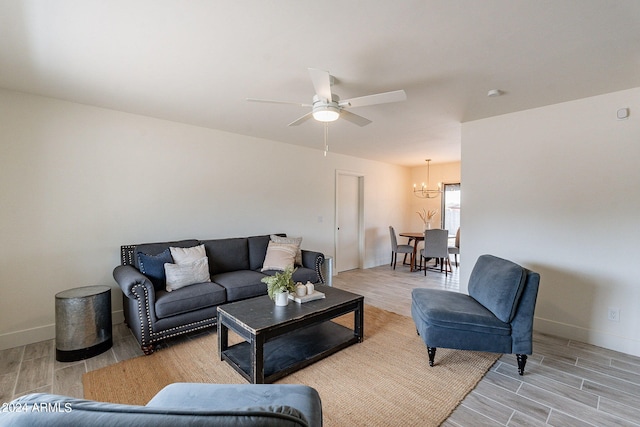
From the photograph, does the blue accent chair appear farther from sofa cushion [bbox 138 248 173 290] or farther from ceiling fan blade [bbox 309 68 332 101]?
sofa cushion [bbox 138 248 173 290]

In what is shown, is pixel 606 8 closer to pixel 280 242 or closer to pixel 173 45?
pixel 173 45

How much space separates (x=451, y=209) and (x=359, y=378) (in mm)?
5598

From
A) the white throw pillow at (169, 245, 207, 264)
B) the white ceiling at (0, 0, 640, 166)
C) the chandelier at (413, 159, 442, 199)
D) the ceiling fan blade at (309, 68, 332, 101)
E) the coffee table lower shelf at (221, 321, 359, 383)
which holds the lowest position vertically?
the coffee table lower shelf at (221, 321, 359, 383)

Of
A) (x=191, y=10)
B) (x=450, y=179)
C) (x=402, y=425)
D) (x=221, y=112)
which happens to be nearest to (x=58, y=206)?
(x=221, y=112)

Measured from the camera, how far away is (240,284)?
311 cm

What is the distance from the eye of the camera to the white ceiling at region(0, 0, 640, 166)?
1.57m

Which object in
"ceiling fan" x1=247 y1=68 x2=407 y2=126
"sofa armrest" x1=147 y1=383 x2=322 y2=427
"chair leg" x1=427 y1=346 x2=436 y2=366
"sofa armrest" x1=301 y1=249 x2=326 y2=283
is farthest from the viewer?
"sofa armrest" x1=301 y1=249 x2=326 y2=283

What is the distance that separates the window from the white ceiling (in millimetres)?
3825

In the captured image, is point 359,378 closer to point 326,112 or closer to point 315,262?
point 315,262

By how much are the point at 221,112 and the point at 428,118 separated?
95.5 inches

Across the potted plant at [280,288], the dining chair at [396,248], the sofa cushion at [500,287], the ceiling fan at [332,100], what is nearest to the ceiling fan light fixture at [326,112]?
the ceiling fan at [332,100]

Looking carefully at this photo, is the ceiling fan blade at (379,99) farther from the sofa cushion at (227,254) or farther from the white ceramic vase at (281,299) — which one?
the sofa cushion at (227,254)

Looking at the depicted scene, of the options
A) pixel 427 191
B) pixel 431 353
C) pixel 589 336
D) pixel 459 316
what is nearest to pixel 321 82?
pixel 459 316

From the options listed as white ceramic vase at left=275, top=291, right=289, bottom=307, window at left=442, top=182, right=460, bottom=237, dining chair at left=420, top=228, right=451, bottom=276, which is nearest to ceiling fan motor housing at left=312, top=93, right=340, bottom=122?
white ceramic vase at left=275, top=291, right=289, bottom=307
